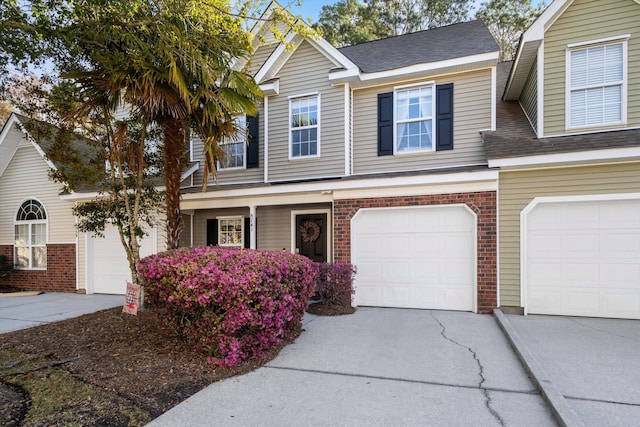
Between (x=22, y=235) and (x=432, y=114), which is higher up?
(x=432, y=114)

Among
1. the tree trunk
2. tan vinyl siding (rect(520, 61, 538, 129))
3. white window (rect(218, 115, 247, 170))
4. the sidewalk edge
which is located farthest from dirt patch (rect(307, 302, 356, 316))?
tan vinyl siding (rect(520, 61, 538, 129))

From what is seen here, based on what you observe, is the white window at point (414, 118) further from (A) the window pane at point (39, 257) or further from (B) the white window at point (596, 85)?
(A) the window pane at point (39, 257)

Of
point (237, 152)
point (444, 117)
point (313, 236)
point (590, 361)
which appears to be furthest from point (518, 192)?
point (237, 152)

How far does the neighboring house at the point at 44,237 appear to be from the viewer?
410 inches

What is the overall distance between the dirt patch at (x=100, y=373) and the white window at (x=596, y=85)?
7413 millimetres

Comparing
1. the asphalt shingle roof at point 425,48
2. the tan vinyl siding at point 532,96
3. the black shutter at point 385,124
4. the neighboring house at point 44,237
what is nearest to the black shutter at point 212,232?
the neighboring house at point 44,237

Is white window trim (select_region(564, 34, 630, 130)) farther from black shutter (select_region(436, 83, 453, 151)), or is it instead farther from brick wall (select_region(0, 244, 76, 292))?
brick wall (select_region(0, 244, 76, 292))

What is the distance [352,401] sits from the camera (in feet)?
11.6

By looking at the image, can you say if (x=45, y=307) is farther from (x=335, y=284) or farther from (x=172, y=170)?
(x=335, y=284)

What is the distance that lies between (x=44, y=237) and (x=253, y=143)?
7.65 metres

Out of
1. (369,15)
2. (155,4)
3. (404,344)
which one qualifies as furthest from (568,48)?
(369,15)

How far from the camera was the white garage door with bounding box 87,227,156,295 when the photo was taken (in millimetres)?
10242

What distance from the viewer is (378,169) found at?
8750 millimetres

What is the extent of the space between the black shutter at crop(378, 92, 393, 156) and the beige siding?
9.47m
